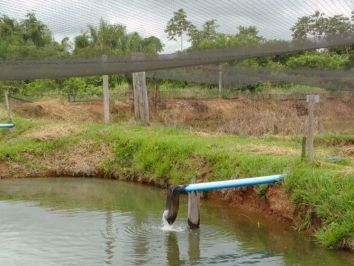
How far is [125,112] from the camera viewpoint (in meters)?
19.0

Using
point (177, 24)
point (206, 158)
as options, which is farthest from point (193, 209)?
point (177, 24)

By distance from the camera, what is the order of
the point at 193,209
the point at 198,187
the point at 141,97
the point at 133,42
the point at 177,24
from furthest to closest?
the point at 133,42, the point at 141,97, the point at 177,24, the point at 193,209, the point at 198,187

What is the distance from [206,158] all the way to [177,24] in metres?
2.27

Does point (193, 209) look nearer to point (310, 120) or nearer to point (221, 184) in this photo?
point (221, 184)

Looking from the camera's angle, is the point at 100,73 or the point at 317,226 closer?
the point at 317,226

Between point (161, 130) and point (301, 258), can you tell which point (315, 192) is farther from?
point (161, 130)

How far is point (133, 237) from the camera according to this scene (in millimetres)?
6973

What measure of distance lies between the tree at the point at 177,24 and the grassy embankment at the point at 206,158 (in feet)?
6.51

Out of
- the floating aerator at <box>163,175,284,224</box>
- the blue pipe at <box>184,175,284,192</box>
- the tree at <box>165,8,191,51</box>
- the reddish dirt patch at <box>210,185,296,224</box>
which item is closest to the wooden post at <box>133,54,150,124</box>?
the tree at <box>165,8,191,51</box>

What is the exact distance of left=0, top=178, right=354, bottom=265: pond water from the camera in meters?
6.18

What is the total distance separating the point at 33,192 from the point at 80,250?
3977mm

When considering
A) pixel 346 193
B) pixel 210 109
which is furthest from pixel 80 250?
pixel 210 109

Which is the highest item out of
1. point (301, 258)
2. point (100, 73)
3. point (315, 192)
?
point (100, 73)

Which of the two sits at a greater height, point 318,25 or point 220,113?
point 318,25
